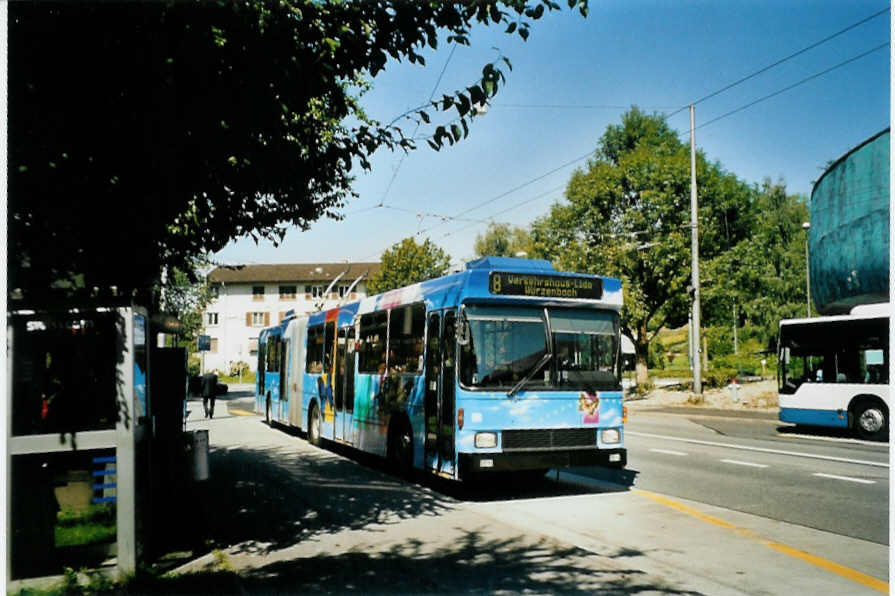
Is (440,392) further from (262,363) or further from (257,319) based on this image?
(257,319)

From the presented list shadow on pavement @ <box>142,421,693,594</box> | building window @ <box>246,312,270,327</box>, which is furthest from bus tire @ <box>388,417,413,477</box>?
building window @ <box>246,312,270,327</box>

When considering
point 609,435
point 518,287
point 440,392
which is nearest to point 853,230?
point 609,435

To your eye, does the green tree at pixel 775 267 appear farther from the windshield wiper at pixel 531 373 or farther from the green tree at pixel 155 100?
the green tree at pixel 155 100

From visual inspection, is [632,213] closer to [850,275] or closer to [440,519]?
[850,275]

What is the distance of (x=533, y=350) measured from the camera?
383 inches

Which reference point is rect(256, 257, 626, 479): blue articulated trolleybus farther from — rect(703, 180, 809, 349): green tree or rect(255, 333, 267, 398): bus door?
rect(703, 180, 809, 349): green tree

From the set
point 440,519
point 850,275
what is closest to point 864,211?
point 850,275

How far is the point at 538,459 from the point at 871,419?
37.0ft

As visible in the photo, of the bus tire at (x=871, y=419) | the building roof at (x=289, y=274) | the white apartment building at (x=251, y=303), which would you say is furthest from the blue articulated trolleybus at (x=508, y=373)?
the white apartment building at (x=251, y=303)

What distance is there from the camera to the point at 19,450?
5.43 metres

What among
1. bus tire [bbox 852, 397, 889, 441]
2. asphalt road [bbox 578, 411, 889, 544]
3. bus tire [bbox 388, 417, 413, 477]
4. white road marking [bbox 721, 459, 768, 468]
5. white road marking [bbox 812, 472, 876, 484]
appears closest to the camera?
asphalt road [bbox 578, 411, 889, 544]

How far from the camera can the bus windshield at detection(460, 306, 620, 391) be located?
376 inches

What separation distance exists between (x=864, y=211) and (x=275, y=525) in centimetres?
2357

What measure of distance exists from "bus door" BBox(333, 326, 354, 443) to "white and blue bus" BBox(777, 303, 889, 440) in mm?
11375
